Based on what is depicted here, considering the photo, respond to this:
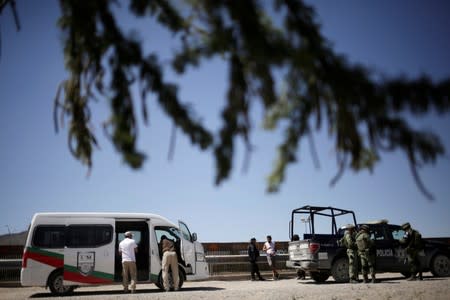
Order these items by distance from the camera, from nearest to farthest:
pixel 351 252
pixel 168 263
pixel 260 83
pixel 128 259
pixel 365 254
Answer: pixel 260 83
pixel 128 259
pixel 168 263
pixel 365 254
pixel 351 252

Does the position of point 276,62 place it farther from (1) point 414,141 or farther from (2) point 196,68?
(1) point 414,141

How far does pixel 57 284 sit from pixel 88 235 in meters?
1.56

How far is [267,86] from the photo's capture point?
2307 millimetres

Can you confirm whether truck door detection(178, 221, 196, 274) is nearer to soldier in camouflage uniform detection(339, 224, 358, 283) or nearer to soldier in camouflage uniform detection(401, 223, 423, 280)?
soldier in camouflage uniform detection(339, 224, 358, 283)

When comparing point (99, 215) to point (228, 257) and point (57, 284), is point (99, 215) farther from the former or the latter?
point (228, 257)

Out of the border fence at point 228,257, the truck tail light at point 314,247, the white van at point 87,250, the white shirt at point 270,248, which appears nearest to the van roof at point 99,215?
the white van at point 87,250

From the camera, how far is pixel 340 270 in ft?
39.3

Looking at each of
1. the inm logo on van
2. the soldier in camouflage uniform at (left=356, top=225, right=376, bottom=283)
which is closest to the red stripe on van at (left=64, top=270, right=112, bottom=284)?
the inm logo on van

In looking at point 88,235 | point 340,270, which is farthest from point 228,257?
point 88,235

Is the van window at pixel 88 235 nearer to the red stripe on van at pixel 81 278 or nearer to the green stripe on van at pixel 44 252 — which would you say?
the green stripe on van at pixel 44 252

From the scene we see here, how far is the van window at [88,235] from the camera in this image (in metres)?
11.4

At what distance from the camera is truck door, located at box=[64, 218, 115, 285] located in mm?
11086

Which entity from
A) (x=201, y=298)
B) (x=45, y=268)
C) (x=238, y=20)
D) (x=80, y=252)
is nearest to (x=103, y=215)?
(x=80, y=252)

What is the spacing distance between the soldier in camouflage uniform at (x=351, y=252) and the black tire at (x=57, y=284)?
8.34m
